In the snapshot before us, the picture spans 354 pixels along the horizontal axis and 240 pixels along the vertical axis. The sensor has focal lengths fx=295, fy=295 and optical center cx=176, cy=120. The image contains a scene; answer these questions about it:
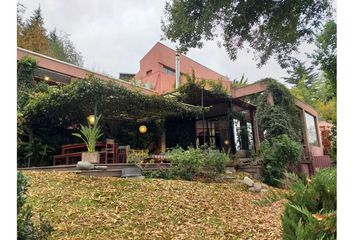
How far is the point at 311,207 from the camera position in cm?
96

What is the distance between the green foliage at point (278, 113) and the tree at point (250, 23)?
4689mm

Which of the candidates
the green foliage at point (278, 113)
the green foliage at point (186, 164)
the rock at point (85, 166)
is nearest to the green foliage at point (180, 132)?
the green foliage at point (278, 113)

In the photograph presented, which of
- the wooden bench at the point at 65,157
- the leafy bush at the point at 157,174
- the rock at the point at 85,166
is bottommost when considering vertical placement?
the leafy bush at the point at 157,174

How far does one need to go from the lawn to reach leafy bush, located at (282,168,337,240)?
0.99 metres

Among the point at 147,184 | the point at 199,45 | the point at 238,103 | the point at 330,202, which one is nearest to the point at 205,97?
the point at 238,103

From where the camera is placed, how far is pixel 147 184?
3.98m

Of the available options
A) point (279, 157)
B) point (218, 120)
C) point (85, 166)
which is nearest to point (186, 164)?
point (85, 166)

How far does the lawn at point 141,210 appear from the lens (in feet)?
8.14

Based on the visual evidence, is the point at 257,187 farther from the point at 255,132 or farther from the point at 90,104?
the point at 255,132

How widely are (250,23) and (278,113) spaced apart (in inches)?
206

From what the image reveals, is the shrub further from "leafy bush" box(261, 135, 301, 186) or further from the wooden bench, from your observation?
the wooden bench

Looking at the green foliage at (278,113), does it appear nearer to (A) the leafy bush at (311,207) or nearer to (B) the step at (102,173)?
(B) the step at (102,173)

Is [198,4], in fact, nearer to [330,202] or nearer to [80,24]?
[80,24]
